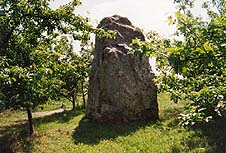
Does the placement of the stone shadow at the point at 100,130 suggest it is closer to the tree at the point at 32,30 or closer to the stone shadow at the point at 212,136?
the stone shadow at the point at 212,136

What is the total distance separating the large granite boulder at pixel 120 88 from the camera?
25.0 meters

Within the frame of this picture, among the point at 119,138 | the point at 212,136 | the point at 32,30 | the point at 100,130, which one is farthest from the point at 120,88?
the point at 32,30

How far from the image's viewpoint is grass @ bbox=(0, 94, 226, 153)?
1819 cm

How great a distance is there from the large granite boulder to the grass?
995 mm

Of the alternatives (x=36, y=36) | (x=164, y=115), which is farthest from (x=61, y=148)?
(x=164, y=115)

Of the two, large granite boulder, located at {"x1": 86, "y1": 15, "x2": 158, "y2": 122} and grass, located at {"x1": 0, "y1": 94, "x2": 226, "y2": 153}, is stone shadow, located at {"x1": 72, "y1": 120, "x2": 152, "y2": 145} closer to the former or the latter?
grass, located at {"x1": 0, "y1": 94, "x2": 226, "y2": 153}

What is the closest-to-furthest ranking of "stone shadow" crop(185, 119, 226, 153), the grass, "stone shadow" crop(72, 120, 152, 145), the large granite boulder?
"stone shadow" crop(185, 119, 226, 153)
the grass
"stone shadow" crop(72, 120, 152, 145)
the large granite boulder

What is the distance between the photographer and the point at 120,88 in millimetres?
25047

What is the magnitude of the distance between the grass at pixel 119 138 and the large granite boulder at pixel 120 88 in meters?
0.99

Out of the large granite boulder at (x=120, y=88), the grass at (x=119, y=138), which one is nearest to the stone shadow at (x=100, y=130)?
the grass at (x=119, y=138)

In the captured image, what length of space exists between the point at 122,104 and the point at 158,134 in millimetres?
4823

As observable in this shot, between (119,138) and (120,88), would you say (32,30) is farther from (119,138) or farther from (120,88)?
(120,88)

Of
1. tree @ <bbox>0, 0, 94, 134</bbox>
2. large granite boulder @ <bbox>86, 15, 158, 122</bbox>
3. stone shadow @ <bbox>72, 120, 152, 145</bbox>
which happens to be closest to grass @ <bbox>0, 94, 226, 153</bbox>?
stone shadow @ <bbox>72, 120, 152, 145</bbox>

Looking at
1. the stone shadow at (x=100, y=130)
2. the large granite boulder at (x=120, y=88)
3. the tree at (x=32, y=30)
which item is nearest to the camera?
the tree at (x=32, y=30)
